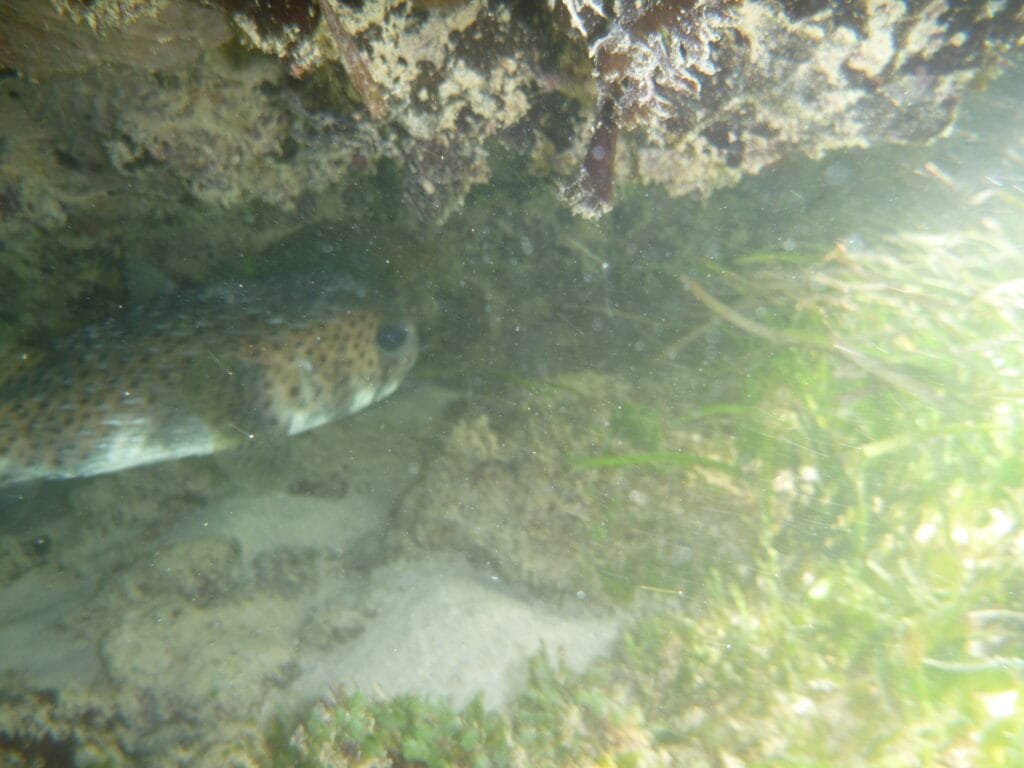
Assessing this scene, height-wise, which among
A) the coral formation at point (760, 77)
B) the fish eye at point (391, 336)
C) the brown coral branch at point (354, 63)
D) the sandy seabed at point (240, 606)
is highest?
the coral formation at point (760, 77)

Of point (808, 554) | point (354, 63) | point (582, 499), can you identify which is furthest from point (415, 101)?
point (808, 554)

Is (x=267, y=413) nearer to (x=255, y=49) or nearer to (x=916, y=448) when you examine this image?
(x=255, y=49)

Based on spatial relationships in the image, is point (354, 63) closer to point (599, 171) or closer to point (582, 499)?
point (599, 171)

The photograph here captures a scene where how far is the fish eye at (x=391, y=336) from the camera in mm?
3439

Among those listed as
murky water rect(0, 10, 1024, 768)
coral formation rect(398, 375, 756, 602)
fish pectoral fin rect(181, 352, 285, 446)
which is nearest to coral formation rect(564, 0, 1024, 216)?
murky water rect(0, 10, 1024, 768)

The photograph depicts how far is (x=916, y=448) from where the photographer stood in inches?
121

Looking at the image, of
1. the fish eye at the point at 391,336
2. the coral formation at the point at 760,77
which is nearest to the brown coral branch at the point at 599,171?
the coral formation at the point at 760,77

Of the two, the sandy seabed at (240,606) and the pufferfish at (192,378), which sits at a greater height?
the pufferfish at (192,378)

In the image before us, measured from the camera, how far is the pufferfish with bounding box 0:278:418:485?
292cm

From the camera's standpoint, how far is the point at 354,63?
2211mm

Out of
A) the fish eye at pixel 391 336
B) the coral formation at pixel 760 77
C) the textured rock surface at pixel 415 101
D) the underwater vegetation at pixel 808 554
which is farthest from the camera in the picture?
the fish eye at pixel 391 336

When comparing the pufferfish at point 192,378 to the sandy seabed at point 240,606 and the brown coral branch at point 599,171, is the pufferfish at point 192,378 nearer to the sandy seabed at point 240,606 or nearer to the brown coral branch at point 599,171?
the sandy seabed at point 240,606

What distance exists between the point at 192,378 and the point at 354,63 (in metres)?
1.91

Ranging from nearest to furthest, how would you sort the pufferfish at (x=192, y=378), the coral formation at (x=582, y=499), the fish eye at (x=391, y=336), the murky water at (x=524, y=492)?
the murky water at (x=524, y=492) < the pufferfish at (x=192, y=378) < the coral formation at (x=582, y=499) < the fish eye at (x=391, y=336)
